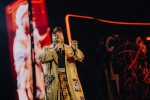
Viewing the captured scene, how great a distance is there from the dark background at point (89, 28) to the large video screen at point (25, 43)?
0.36 ft

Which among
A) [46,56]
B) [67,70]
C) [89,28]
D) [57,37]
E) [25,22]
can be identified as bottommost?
[67,70]

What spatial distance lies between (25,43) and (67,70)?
27.6 inches

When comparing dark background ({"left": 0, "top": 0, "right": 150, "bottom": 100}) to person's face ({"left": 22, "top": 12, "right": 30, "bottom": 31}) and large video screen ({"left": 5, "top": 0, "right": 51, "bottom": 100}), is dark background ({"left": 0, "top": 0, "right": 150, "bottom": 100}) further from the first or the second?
person's face ({"left": 22, "top": 12, "right": 30, "bottom": 31})

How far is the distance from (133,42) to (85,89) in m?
1.16

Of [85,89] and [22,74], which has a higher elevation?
[22,74]

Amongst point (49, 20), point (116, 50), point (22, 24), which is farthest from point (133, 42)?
A: point (22, 24)

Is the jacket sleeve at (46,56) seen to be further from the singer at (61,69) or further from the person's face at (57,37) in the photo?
the person's face at (57,37)

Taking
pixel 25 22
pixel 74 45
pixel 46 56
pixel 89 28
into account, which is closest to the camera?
pixel 46 56

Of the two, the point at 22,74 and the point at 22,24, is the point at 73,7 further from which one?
the point at 22,74

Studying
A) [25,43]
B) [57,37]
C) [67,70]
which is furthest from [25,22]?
[67,70]

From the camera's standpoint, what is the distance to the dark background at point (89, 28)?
391 cm

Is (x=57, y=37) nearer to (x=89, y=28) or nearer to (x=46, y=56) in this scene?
(x=46, y=56)

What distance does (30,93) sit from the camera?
147 inches

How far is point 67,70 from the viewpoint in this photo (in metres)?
3.68
